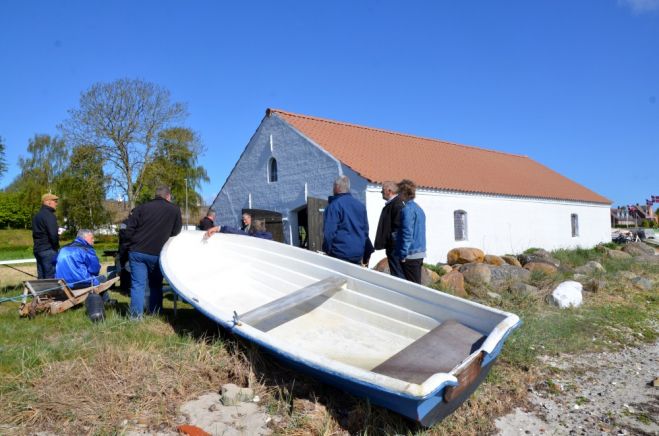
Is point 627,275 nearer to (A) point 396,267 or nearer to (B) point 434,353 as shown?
(A) point 396,267

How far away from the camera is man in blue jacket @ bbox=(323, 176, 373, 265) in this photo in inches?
219

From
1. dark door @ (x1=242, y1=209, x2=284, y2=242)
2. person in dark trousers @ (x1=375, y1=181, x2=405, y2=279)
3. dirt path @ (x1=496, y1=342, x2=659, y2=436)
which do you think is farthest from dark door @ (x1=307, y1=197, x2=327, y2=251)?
dirt path @ (x1=496, y1=342, x2=659, y2=436)

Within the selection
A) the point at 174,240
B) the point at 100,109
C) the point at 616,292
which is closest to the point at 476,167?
A: the point at 616,292

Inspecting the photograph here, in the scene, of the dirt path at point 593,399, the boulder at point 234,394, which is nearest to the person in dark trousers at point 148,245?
the boulder at point 234,394

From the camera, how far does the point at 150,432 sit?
3.33 m

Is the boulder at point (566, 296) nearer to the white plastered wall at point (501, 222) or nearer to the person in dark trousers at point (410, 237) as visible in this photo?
the person in dark trousers at point (410, 237)

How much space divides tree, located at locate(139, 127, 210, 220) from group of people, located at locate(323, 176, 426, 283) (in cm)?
2254

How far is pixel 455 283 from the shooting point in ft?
30.2

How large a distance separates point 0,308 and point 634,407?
8.42 meters

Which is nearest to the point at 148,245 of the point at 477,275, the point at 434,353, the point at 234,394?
the point at 234,394

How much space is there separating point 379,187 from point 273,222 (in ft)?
13.0

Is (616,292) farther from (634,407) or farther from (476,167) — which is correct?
(476,167)

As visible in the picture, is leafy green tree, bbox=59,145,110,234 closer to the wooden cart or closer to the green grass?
the wooden cart

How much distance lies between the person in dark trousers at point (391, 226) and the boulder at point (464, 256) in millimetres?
9035
